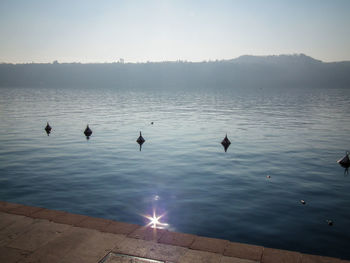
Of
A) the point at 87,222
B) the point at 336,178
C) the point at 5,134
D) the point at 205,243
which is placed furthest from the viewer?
the point at 5,134

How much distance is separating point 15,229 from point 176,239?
4.14 metres

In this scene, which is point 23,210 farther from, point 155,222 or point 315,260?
point 315,260

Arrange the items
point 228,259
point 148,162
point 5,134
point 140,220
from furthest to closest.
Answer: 1. point 5,134
2. point 148,162
3. point 140,220
4. point 228,259

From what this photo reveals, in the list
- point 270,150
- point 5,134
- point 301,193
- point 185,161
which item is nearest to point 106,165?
point 185,161

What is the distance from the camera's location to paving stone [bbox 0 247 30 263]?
575 centimetres

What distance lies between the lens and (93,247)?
20.6ft

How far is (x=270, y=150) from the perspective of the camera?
890 inches

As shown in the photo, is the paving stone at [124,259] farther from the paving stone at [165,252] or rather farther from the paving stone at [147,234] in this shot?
the paving stone at [147,234]

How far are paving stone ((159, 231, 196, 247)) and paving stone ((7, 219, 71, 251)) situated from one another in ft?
8.55

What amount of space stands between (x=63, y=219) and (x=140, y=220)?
11.4 ft

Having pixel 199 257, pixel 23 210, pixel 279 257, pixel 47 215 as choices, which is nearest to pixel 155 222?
pixel 47 215

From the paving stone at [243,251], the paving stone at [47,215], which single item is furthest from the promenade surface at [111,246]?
the paving stone at [47,215]

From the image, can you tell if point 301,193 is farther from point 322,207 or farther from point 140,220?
point 140,220

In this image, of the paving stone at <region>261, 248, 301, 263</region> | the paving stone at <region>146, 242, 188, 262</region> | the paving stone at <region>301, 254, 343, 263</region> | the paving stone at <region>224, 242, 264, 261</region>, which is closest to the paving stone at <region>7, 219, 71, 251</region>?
the paving stone at <region>146, 242, 188, 262</region>
